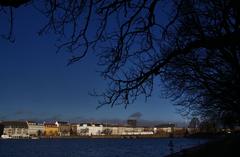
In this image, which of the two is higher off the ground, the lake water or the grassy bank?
the grassy bank

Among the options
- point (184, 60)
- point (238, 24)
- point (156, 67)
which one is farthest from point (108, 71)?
point (184, 60)

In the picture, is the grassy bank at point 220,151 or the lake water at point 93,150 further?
the lake water at point 93,150

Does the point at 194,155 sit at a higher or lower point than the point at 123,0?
lower

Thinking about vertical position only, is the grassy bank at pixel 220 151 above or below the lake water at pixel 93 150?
above

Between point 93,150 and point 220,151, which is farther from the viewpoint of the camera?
point 93,150

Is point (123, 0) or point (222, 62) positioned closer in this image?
point (123, 0)

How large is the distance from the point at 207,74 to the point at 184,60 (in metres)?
2.51

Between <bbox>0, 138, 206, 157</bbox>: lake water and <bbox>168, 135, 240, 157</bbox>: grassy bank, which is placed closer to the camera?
<bbox>168, 135, 240, 157</bbox>: grassy bank

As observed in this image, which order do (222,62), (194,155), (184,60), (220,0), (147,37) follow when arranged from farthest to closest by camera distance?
(194,155), (222,62), (184,60), (220,0), (147,37)

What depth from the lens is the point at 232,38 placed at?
6.98 meters

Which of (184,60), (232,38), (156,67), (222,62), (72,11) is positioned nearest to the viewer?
(72,11)

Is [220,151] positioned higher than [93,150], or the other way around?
[220,151]

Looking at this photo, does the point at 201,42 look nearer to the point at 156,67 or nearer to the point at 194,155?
the point at 156,67

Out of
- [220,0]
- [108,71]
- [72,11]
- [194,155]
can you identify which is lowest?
[194,155]
